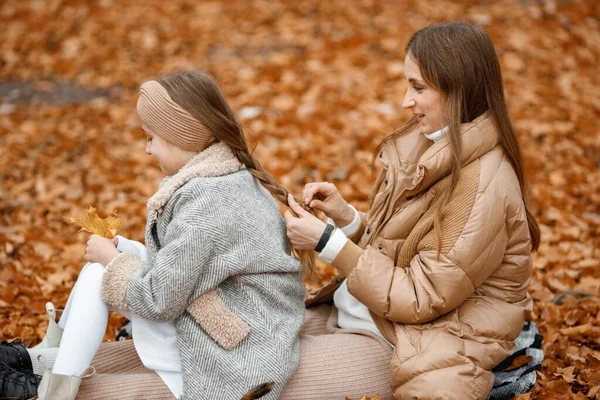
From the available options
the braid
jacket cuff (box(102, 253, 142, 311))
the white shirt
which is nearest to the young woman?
the braid

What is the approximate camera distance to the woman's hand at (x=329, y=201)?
117 inches

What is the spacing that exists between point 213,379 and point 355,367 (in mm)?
601

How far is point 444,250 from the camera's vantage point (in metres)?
2.61

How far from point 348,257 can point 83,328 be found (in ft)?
3.41

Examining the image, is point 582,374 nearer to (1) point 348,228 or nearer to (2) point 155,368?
(1) point 348,228

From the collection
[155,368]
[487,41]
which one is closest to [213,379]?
[155,368]

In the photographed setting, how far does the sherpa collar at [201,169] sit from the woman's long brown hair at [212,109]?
0.16 feet

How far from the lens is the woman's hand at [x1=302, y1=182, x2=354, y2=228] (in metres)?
2.97

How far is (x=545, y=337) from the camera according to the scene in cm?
355

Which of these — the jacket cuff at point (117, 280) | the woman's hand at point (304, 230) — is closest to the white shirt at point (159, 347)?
the jacket cuff at point (117, 280)

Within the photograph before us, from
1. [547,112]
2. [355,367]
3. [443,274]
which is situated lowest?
[547,112]

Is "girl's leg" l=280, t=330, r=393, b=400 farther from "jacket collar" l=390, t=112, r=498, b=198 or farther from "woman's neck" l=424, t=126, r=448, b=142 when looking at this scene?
"woman's neck" l=424, t=126, r=448, b=142

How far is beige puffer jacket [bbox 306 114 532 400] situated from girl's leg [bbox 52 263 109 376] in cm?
93

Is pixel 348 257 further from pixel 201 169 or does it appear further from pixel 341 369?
pixel 201 169
